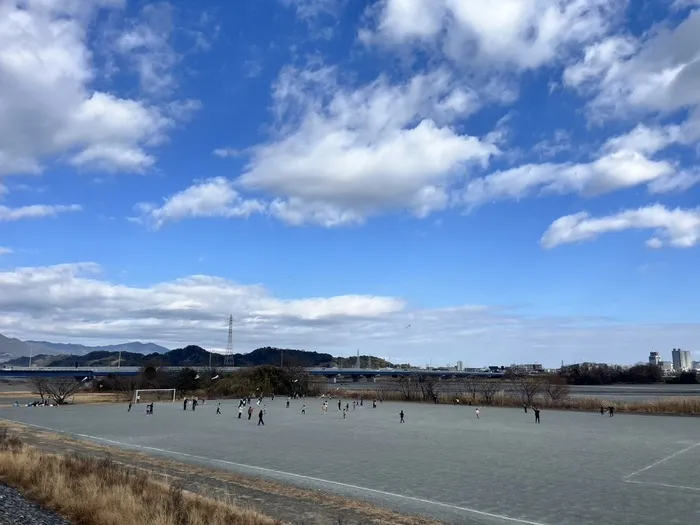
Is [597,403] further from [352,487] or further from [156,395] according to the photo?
[156,395]

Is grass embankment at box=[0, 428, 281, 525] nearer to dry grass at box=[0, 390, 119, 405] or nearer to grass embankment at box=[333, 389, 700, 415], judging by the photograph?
grass embankment at box=[333, 389, 700, 415]

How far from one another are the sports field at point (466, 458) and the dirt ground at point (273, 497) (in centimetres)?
100

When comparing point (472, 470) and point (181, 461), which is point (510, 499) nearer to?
point (472, 470)

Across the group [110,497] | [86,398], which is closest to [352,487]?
[110,497]

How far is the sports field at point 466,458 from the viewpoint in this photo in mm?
16906

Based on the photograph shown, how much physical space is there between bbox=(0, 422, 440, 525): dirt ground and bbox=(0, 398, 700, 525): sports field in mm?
998

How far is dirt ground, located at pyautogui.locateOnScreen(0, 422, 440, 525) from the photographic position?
15.1m

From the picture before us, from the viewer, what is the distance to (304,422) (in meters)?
47.0

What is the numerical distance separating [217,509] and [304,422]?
111 ft

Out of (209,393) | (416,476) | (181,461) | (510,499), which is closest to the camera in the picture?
(510,499)

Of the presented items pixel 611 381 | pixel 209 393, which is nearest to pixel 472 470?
pixel 209 393

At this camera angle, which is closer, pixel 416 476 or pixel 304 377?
pixel 416 476

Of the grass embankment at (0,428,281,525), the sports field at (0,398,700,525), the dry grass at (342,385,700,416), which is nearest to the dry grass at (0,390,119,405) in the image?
the sports field at (0,398,700,525)

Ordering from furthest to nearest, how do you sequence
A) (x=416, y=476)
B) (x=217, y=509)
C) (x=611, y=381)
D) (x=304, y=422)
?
(x=611, y=381) < (x=304, y=422) < (x=416, y=476) < (x=217, y=509)
